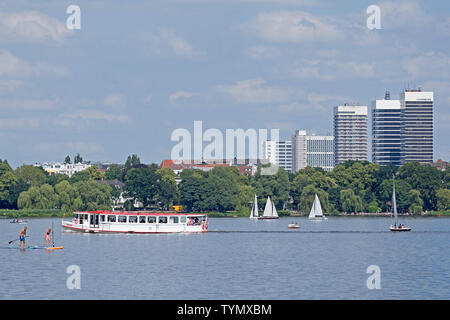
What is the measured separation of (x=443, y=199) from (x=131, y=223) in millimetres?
98073

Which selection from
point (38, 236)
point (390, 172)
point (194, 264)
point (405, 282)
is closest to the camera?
point (405, 282)

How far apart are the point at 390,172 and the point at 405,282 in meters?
144

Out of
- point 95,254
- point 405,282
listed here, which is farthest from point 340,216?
point 405,282

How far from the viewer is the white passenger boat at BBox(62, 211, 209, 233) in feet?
339

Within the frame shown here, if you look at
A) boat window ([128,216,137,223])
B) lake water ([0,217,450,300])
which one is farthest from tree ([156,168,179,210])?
lake water ([0,217,450,300])

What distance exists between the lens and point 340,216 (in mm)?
176625

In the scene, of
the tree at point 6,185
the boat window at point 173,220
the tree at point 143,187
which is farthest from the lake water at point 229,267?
the tree at point 143,187

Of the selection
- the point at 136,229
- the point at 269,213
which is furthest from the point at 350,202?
the point at 136,229

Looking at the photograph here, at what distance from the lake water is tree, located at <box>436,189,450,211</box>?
84.6 meters

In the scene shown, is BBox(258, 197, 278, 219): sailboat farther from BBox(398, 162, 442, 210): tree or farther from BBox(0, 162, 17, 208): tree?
BBox(0, 162, 17, 208): tree

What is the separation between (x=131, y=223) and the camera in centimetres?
10338

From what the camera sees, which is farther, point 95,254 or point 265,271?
point 95,254
